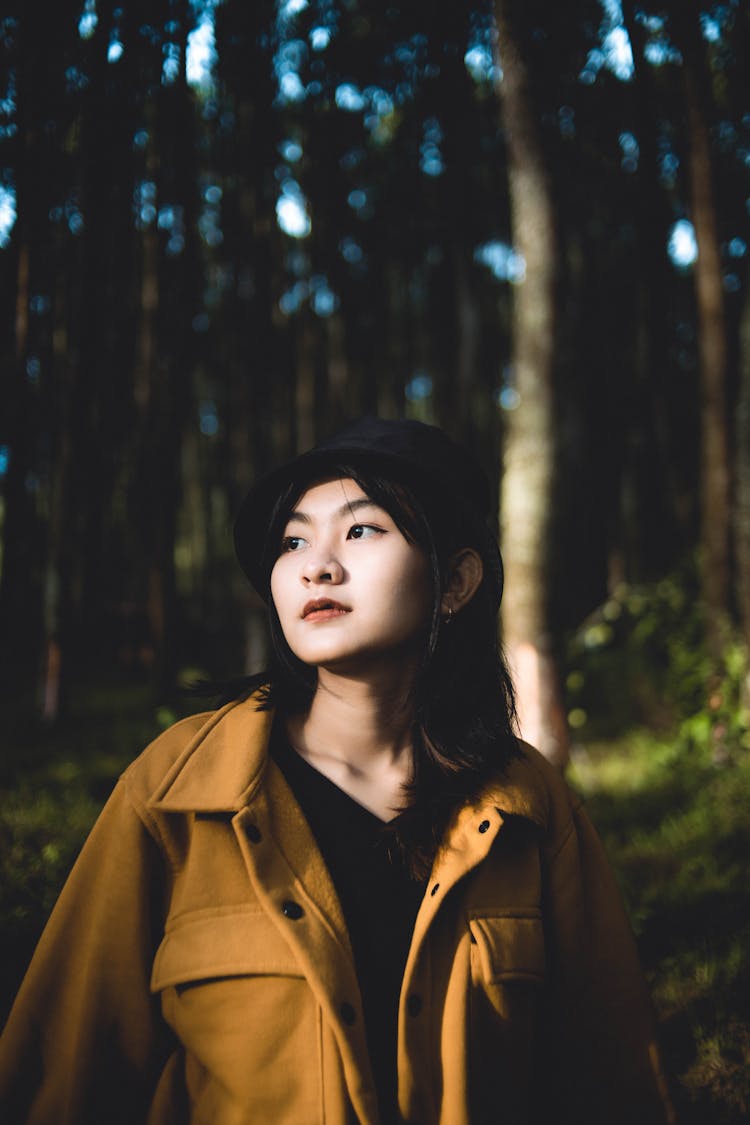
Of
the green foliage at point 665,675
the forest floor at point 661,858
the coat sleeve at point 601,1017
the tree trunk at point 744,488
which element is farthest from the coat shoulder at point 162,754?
the tree trunk at point 744,488

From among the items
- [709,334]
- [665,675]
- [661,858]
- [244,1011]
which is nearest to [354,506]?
[244,1011]

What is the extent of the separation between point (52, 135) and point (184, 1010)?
4545 mm

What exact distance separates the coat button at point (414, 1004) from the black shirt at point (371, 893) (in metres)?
0.10

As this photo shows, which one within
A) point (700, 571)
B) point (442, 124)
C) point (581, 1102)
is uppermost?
point (442, 124)

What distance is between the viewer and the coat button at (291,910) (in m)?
1.36

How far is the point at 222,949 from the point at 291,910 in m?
0.16

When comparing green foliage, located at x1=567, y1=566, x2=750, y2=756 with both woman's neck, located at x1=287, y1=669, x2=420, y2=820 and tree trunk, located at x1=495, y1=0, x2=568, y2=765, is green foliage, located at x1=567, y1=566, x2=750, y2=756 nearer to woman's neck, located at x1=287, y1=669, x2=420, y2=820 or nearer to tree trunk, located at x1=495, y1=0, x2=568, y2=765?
tree trunk, located at x1=495, y1=0, x2=568, y2=765

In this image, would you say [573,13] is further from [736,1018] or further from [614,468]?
[614,468]

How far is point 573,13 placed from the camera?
18.5ft

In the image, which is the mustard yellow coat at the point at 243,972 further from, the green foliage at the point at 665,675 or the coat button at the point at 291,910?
the green foliage at the point at 665,675

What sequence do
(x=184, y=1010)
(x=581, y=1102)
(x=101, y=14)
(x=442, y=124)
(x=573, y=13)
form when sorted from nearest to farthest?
(x=184, y=1010), (x=581, y=1102), (x=101, y=14), (x=573, y=13), (x=442, y=124)

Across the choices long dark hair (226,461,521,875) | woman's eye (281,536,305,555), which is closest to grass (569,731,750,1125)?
long dark hair (226,461,521,875)

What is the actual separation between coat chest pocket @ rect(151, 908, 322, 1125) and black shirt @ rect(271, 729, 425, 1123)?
18cm

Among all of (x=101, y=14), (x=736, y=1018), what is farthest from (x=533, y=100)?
(x=736, y=1018)
